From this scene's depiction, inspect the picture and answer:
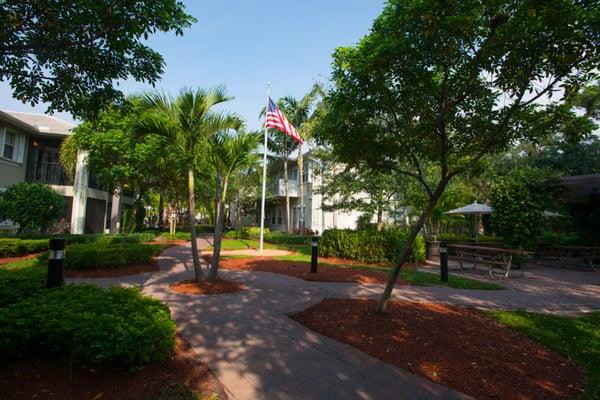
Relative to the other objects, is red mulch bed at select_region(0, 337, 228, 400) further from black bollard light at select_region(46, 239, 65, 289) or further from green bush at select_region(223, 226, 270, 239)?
green bush at select_region(223, 226, 270, 239)

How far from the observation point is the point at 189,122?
24.8 ft

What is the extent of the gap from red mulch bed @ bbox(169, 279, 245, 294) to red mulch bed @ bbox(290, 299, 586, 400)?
2337mm

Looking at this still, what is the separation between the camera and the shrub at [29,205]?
12.8 m

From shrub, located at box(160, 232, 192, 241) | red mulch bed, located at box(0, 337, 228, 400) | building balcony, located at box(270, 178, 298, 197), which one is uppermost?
building balcony, located at box(270, 178, 298, 197)

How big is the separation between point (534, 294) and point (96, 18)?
35.2ft

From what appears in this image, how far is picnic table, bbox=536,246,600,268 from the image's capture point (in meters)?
13.7

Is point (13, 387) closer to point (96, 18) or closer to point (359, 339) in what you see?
point (359, 339)

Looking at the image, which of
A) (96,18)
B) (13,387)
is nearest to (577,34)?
(96,18)

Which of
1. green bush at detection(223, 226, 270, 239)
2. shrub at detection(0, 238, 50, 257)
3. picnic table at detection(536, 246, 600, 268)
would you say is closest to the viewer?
shrub at detection(0, 238, 50, 257)

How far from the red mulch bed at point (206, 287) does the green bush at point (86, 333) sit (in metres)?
3.40

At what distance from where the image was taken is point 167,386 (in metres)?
3.03


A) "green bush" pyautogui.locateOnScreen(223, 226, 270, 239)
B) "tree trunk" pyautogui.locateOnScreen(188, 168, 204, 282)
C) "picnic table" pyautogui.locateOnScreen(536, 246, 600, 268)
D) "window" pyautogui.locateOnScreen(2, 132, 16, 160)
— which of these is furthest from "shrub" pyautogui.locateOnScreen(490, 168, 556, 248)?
"window" pyautogui.locateOnScreen(2, 132, 16, 160)

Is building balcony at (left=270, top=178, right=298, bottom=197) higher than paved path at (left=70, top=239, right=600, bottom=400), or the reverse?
building balcony at (left=270, top=178, right=298, bottom=197)

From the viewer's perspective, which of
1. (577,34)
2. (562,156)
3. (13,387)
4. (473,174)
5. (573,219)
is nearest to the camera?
(13,387)
